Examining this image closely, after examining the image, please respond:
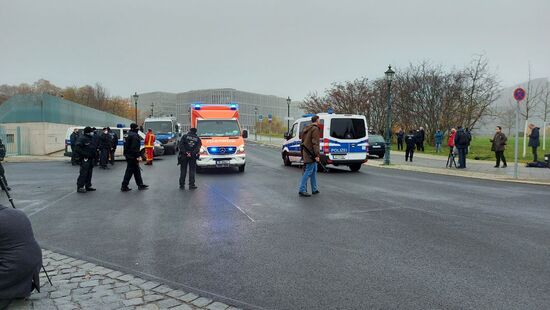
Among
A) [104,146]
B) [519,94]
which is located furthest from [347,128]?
[104,146]

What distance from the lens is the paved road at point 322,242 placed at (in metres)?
4.11

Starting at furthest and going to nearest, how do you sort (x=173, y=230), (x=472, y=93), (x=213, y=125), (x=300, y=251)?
(x=472, y=93), (x=213, y=125), (x=173, y=230), (x=300, y=251)

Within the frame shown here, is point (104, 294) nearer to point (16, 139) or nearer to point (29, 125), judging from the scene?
point (16, 139)

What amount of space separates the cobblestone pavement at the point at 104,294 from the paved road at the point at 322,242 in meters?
0.23

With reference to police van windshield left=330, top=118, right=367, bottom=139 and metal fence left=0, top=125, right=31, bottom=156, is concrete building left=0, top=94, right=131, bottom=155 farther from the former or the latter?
police van windshield left=330, top=118, right=367, bottom=139

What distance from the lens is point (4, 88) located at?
311 feet

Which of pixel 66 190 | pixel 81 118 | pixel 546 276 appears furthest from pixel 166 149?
pixel 546 276

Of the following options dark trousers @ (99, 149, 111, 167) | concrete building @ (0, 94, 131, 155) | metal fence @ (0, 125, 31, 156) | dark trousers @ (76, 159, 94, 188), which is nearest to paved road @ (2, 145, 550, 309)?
dark trousers @ (76, 159, 94, 188)

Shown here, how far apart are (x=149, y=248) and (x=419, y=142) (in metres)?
28.9

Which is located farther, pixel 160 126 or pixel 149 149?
pixel 160 126

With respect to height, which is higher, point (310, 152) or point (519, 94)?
point (519, 94)

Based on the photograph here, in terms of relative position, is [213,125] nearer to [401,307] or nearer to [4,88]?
[401,307]

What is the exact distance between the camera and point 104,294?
4.09 metres

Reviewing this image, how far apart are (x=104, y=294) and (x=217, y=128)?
12.8 m
